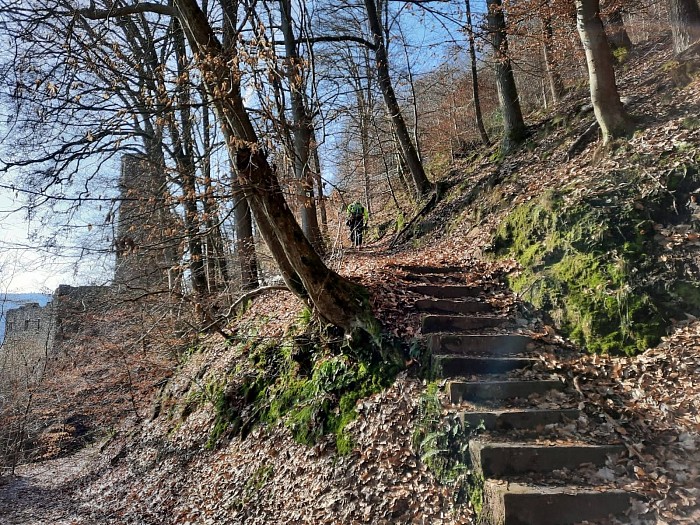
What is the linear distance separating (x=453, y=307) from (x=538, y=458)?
9.00 feet

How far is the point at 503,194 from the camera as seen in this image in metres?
9.05

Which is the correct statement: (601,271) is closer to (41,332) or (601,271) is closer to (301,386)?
(301,386)

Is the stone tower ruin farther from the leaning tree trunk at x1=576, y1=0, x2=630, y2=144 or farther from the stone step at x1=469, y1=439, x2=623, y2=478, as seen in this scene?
the leaning tree trunk at x1=576, y1=0, x2=630, y2=144

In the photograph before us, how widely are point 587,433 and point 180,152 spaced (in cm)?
1136

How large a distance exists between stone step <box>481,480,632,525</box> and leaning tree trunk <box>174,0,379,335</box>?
2986 millimetres

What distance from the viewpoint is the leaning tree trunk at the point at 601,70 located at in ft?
23.8

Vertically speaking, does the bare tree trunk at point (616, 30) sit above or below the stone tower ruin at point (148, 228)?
above

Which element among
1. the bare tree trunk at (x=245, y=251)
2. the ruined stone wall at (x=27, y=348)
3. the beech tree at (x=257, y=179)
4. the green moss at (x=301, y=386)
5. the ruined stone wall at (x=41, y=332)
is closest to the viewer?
the beech tree at (x=257, y=179)

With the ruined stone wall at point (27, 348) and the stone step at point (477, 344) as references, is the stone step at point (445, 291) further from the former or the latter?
the ruined stone wall at point (27, 348)

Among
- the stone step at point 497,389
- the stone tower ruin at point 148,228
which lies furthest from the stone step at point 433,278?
the stone tower ruin at point 148,228

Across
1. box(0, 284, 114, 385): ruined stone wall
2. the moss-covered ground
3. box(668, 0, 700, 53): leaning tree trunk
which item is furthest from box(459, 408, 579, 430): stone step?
box(0, 284, 114, 385): ruined stone wall

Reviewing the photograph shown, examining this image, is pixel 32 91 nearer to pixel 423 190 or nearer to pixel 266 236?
pixel 266 236

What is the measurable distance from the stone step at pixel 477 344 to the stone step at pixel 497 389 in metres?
0.70

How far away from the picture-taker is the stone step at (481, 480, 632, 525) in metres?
3.34
